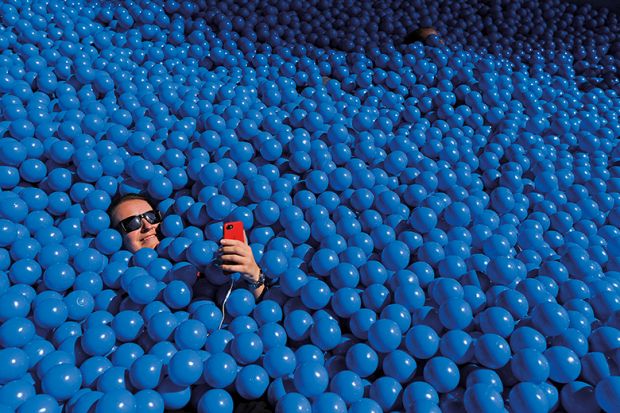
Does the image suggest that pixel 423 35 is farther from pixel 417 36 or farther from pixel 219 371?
pixel 219 371

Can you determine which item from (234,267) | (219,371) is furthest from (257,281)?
(219,371)

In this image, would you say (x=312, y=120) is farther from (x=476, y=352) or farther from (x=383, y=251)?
(x=476, y=352)

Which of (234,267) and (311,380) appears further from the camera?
(234,267)

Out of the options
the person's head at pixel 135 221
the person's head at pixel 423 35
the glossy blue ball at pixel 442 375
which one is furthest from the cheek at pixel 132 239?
the person's head at pixel 423 35

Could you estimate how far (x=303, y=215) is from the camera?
6.48ft

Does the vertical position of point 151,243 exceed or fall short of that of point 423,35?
it falls short

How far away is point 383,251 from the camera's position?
177 centimetres

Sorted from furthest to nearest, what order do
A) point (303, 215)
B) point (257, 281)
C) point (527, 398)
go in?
point (303, 215), point (257, 281), point (527, 398)

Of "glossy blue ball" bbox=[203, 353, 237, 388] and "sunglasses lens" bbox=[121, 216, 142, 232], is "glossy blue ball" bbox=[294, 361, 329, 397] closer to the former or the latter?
"glossy blue ball" bbox=[203, 353, 237, 388]

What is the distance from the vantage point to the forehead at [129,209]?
188cm

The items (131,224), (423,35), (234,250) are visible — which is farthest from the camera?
(423,35)

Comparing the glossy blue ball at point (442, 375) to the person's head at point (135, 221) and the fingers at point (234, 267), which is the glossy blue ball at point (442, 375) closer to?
the fingers at point (234, 267)

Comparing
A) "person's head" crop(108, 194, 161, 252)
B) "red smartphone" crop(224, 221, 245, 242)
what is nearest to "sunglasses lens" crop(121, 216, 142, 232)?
"person's head" crop(108, 194, 161, 252)

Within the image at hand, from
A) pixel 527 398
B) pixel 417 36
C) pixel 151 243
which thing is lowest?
pixel 151 243
